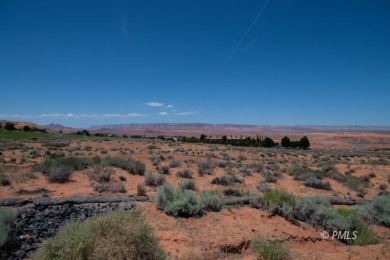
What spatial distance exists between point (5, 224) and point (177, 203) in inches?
184

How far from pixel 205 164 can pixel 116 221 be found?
18958 millimetres

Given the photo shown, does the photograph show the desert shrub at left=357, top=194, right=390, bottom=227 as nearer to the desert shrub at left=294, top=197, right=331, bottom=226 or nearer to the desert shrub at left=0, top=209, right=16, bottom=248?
the desert shrub at left=294, top=197, right=331, bottom=226

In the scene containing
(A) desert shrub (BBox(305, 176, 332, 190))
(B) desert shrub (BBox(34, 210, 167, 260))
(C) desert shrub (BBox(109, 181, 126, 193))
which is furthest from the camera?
(A) desert shrub (BBox(305, 176, 332, 190))

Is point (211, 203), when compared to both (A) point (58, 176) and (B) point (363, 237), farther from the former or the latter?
(A) point (58, 176)

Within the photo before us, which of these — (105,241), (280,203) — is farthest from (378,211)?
(105,241)

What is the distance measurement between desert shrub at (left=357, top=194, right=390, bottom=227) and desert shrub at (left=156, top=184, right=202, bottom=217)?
21.5 feet

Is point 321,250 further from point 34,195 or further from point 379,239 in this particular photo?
point 34,195

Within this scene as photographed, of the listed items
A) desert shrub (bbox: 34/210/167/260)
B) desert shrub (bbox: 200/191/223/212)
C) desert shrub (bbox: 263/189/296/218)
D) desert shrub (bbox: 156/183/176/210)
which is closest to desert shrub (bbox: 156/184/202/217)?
desert shrub (bbox: 156/183/176/210)

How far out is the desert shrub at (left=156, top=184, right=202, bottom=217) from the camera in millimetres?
9820

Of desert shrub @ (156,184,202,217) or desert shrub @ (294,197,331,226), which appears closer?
desert shrub @ (156,184,202,217)

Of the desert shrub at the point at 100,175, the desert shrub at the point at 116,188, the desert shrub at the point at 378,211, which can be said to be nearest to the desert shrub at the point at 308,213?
the desert shrub at the point at 378,211

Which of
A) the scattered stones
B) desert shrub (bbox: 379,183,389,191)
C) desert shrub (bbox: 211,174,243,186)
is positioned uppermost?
the scattered stones

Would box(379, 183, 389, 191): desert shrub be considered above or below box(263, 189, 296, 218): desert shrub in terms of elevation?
below

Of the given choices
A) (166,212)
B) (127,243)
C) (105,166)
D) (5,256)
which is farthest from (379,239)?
(105,166)
